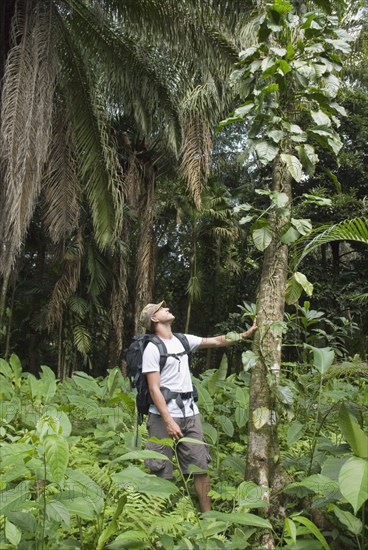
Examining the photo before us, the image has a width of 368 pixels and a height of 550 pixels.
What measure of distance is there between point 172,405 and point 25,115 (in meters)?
4.56

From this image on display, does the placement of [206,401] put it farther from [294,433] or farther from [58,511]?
[58,511]

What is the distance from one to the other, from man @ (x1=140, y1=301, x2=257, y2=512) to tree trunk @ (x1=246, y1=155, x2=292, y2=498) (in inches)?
5.3

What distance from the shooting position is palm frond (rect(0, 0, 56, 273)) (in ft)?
20.2

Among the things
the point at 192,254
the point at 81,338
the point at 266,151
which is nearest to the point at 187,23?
the point at 266,151

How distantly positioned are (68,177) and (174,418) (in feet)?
18.5

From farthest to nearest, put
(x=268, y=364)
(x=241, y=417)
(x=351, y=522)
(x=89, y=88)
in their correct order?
(x=89, y=88)
(x=241, y=417)
(x=268, y=364)
(x=351, y=522)

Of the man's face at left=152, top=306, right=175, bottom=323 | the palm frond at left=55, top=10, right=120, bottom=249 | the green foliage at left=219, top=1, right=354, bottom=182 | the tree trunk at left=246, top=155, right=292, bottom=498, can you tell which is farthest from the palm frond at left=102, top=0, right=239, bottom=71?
the man's face at left=152, top=306, right=175, bottom=323

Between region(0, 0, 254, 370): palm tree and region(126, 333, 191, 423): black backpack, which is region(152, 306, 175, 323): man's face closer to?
region(126, 333, 191, 423): black backpack

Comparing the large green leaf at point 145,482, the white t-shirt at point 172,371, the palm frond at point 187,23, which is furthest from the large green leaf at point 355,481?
the palm frond at point 187,23

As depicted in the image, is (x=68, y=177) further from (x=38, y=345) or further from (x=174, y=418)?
(x=38, y=345)

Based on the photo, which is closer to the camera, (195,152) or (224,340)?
(224,340)

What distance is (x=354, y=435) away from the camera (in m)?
2.07

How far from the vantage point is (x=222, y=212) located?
51.4 feet

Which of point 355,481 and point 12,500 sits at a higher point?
point 355,481
